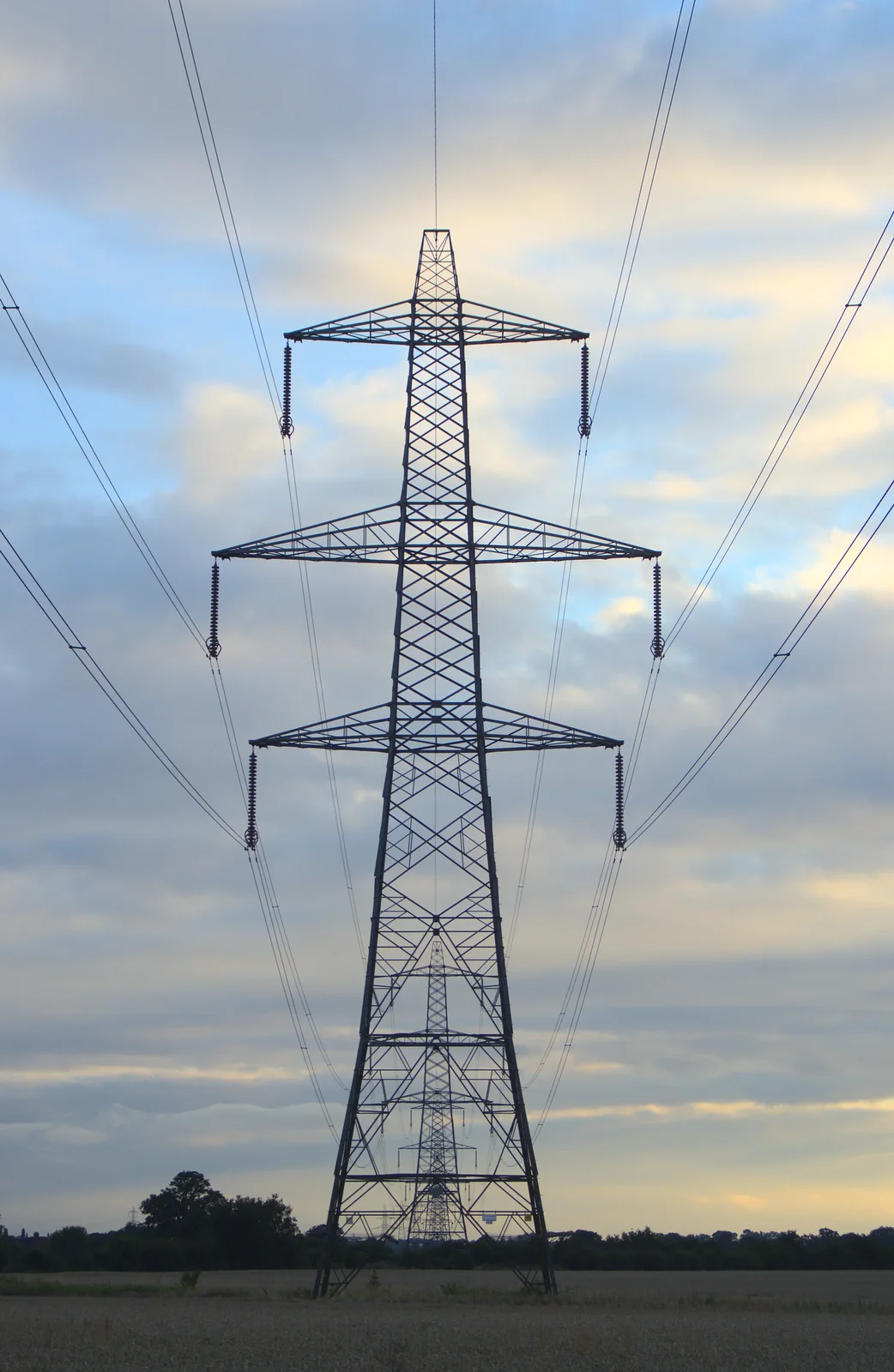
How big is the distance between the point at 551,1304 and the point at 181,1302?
17.8 meters

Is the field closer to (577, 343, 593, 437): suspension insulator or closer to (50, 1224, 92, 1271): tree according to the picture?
(577, 343, 593, 437): suspension insulator

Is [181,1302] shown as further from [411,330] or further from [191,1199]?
[191,1199]

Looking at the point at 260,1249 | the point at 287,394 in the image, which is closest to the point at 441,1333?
the point at 287,394

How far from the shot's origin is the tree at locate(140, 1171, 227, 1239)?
140 m

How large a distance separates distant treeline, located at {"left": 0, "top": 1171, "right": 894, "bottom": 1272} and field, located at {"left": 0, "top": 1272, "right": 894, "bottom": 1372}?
196ft

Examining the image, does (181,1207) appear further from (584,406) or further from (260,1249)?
(584,406)

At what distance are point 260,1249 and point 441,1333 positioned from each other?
94947 millimetres

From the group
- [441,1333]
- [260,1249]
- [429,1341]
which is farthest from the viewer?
[260,1249]

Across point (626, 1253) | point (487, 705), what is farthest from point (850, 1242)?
point (487, 705)

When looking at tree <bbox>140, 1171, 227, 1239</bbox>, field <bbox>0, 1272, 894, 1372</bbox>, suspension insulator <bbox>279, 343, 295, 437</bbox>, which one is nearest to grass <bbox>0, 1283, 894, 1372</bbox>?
field <bbox>0, 1272, 894, 1372</bbox>

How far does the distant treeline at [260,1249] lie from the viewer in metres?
123

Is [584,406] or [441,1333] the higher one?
[584,406]

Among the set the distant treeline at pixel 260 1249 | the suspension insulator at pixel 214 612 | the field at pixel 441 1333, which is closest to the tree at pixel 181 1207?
the distant treeline at pixel 260 1249

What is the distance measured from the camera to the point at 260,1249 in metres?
126
